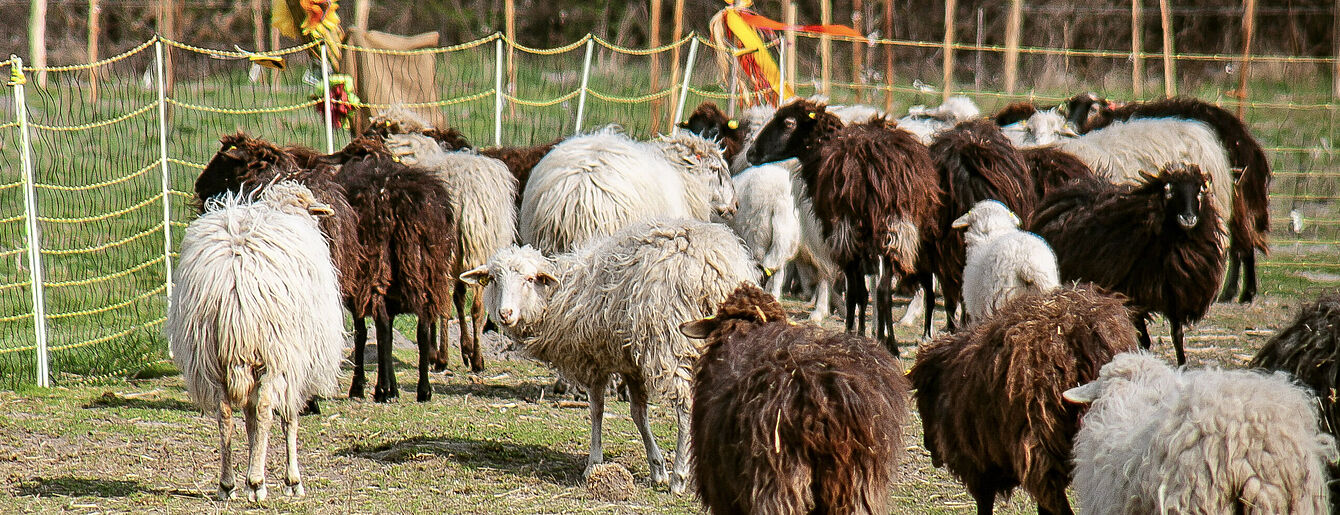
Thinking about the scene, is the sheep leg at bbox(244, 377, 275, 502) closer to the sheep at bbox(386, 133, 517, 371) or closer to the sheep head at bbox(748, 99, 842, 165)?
the sheep at bbox(386, 133, 517, 371)

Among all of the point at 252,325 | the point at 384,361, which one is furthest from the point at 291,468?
the point at 384,361

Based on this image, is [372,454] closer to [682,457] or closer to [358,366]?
[358,366]

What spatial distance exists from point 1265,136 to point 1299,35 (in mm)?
8349

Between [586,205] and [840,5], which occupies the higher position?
[840,5]

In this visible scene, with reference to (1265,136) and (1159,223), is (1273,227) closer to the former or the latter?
(1265,136)

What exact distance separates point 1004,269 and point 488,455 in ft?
10.5

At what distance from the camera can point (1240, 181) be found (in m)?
11.3

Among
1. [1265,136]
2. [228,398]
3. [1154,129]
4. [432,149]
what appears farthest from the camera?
[1265,136]

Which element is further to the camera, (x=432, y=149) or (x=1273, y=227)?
(x=1273, y=227)

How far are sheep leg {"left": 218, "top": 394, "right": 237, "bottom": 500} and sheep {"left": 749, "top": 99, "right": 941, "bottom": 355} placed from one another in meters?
4.74

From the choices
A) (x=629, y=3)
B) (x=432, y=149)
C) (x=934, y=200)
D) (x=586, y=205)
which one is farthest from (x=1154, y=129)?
(x=629, y=3)

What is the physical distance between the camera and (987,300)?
23.8 ft

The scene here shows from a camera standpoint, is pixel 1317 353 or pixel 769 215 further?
pixel 769 215

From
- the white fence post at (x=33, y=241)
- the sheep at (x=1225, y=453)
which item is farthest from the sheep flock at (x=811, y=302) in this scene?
the white fence post at (x=33, y=241)
